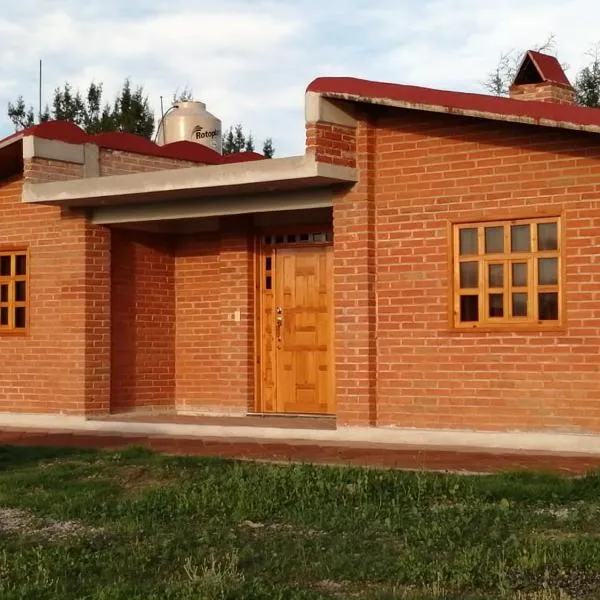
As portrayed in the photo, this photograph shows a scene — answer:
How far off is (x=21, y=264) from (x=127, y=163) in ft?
6.35

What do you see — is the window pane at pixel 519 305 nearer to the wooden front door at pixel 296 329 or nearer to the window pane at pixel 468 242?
the window pane at pixel 468 242

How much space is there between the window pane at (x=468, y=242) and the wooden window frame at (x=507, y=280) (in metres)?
0.03

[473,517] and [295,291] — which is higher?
[295,291]

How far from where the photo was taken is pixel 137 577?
19.6ft

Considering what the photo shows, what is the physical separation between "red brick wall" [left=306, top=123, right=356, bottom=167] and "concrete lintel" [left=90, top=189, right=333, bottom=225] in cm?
52

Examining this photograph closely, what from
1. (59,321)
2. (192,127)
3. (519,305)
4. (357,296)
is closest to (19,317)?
(59,321)

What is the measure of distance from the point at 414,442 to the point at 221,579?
579 centimetres

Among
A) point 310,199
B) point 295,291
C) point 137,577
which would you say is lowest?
point 137,577

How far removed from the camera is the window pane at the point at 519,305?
35.8 feet

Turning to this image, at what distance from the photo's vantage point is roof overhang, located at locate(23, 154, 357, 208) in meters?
11.4

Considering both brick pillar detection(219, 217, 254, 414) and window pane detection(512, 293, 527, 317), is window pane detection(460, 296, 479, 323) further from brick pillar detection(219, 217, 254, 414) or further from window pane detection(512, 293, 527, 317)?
brick pillar detection(219, 217, 254, 414)

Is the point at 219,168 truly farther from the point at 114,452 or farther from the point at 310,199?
the point at 114,452

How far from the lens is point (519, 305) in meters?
10.9

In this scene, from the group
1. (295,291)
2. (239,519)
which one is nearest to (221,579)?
(239,519)
